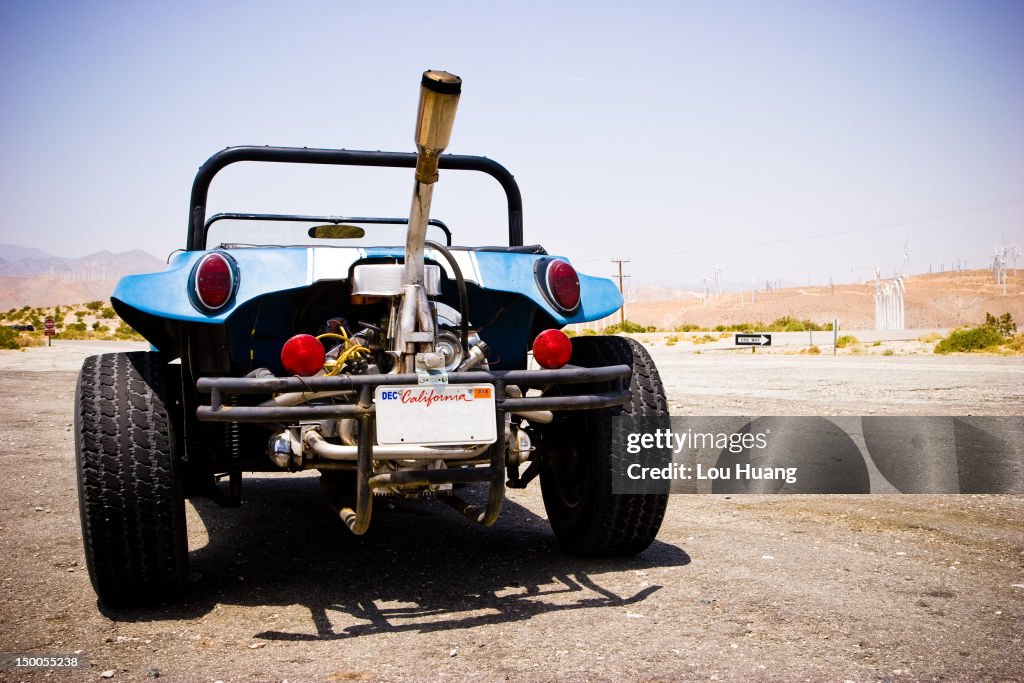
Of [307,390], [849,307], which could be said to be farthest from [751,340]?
[849,307]

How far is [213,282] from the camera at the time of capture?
11.9ft

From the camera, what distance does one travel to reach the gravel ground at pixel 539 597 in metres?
3.11

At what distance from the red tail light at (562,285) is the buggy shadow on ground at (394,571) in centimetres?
125

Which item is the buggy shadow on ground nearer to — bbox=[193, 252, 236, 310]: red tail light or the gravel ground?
the gravel ground

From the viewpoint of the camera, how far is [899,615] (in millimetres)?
3604

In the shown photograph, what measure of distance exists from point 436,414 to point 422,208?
0.78 metres

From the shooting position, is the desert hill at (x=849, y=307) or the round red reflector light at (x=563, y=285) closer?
the round red reflector light at (x=563, y=285)

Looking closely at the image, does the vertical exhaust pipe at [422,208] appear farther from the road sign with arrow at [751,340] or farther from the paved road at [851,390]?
the road sign with arrow at [751,340]

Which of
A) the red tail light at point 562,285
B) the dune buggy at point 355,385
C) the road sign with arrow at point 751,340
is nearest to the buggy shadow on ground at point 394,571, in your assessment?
the dune buggy at point 355,385

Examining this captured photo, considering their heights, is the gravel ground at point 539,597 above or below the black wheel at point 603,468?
below

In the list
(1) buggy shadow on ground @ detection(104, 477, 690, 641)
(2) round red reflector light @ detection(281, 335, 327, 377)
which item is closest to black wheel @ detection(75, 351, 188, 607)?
(1) buggy shadow on ground @ detection(104, 477, 690, 641)

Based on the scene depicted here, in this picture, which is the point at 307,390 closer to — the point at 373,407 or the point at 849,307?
the point at 373,407

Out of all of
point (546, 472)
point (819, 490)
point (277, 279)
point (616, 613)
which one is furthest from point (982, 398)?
point (277, 279)

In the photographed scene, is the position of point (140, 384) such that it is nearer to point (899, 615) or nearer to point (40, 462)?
point (899, 615)
